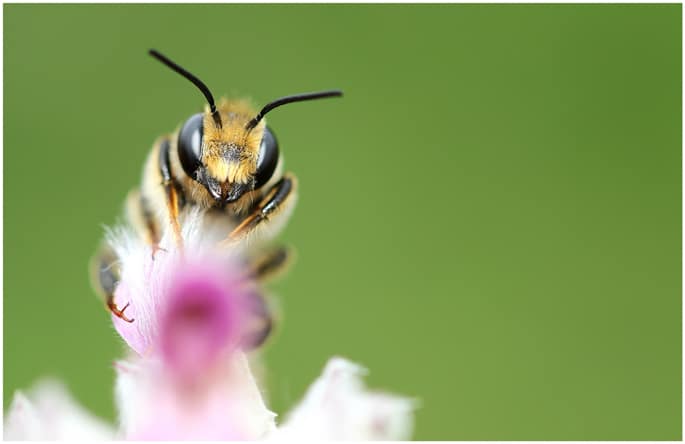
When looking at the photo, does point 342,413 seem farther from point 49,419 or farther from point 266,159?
point 266,159

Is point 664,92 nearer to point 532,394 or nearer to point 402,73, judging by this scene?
point 402,73

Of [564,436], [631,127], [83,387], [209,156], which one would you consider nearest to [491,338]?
[564,436]

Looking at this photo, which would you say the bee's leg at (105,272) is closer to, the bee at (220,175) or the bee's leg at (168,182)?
the bee at (220,175)

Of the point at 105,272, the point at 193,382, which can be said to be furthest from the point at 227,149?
the point at 193,382

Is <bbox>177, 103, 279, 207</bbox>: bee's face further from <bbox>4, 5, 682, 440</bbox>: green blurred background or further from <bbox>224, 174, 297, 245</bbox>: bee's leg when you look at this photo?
<bbox>4, 5, 682, 440</bbox>: green blurred background

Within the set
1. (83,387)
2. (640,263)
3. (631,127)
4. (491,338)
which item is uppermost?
(631,127)

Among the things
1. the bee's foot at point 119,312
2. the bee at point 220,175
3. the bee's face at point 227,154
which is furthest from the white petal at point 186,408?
the bee's face at point 227,154

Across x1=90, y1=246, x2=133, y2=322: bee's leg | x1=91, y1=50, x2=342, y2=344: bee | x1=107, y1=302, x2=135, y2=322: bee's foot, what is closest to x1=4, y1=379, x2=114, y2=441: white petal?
x1=107, y1=302, x2=135, y2=322: bee's foot
